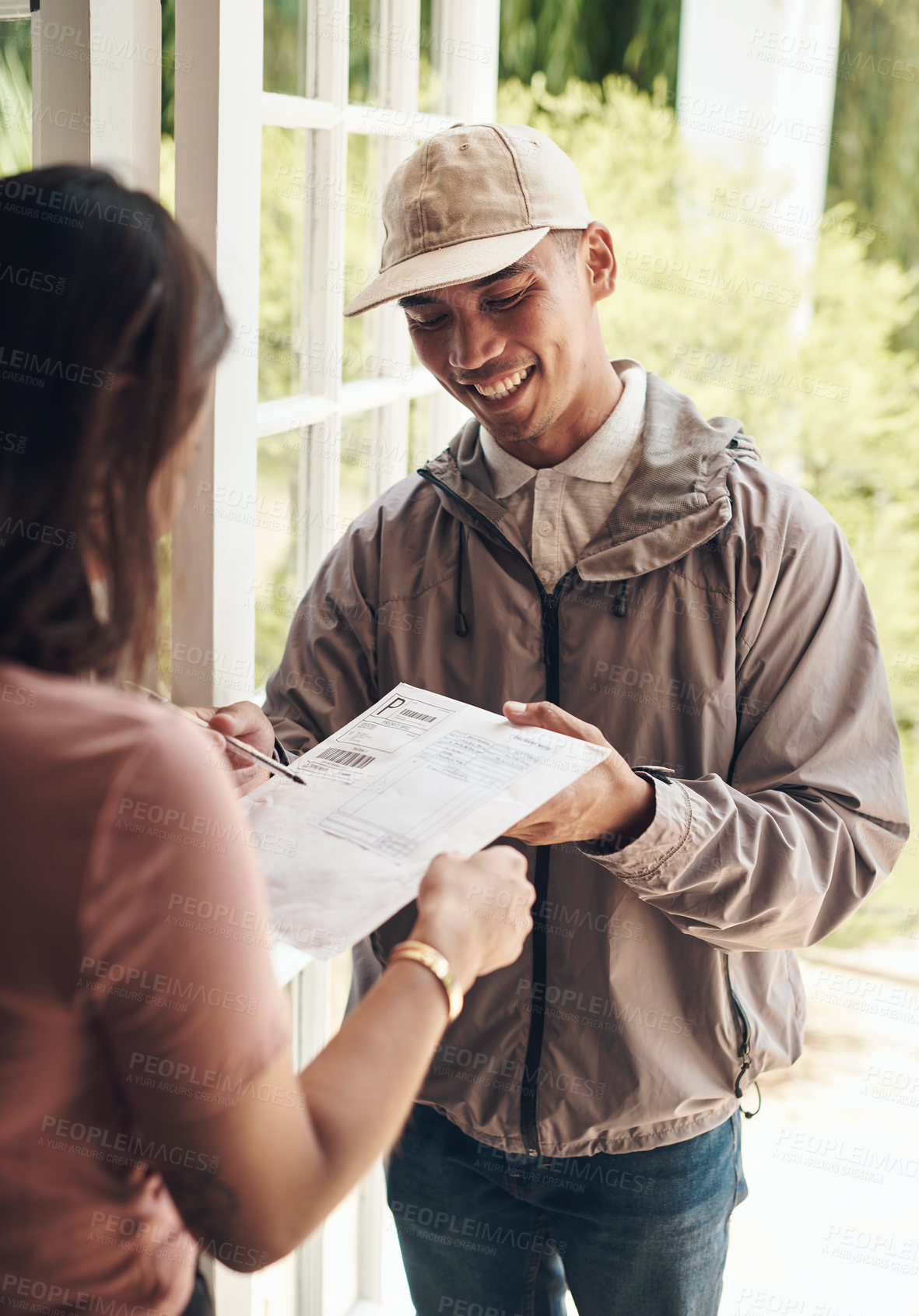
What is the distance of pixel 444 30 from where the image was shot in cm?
218

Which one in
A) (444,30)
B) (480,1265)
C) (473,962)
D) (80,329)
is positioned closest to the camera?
(80,329)

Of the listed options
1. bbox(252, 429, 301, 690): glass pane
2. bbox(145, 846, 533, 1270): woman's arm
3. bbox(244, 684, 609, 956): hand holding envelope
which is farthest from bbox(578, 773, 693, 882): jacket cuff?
bbox(252, 429, 301, 690): glass pane

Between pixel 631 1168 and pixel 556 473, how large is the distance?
823 millimetres

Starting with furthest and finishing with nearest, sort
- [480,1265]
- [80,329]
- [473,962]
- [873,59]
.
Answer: [873,59] < [480,1265] < [473,962] < [80,329]

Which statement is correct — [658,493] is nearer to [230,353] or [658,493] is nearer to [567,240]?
[567,240]

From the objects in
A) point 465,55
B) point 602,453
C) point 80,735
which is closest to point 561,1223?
point 602,453

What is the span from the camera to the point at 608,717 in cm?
130

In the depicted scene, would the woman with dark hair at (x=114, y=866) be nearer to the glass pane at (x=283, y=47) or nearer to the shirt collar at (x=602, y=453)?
the shirt collar at (x=602, y=453)

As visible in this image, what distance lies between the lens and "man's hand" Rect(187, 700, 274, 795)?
4.02 ft

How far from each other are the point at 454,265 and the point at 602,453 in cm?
28

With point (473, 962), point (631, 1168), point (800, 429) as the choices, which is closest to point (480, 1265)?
point (631, 1168)

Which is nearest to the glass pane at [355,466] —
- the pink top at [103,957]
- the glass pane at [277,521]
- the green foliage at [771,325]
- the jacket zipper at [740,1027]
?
the glass pane at [277,521]

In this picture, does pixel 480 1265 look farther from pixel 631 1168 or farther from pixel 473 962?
pixel 473 962

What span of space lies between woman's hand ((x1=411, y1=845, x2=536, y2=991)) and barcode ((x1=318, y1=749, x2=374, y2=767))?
0.23m
